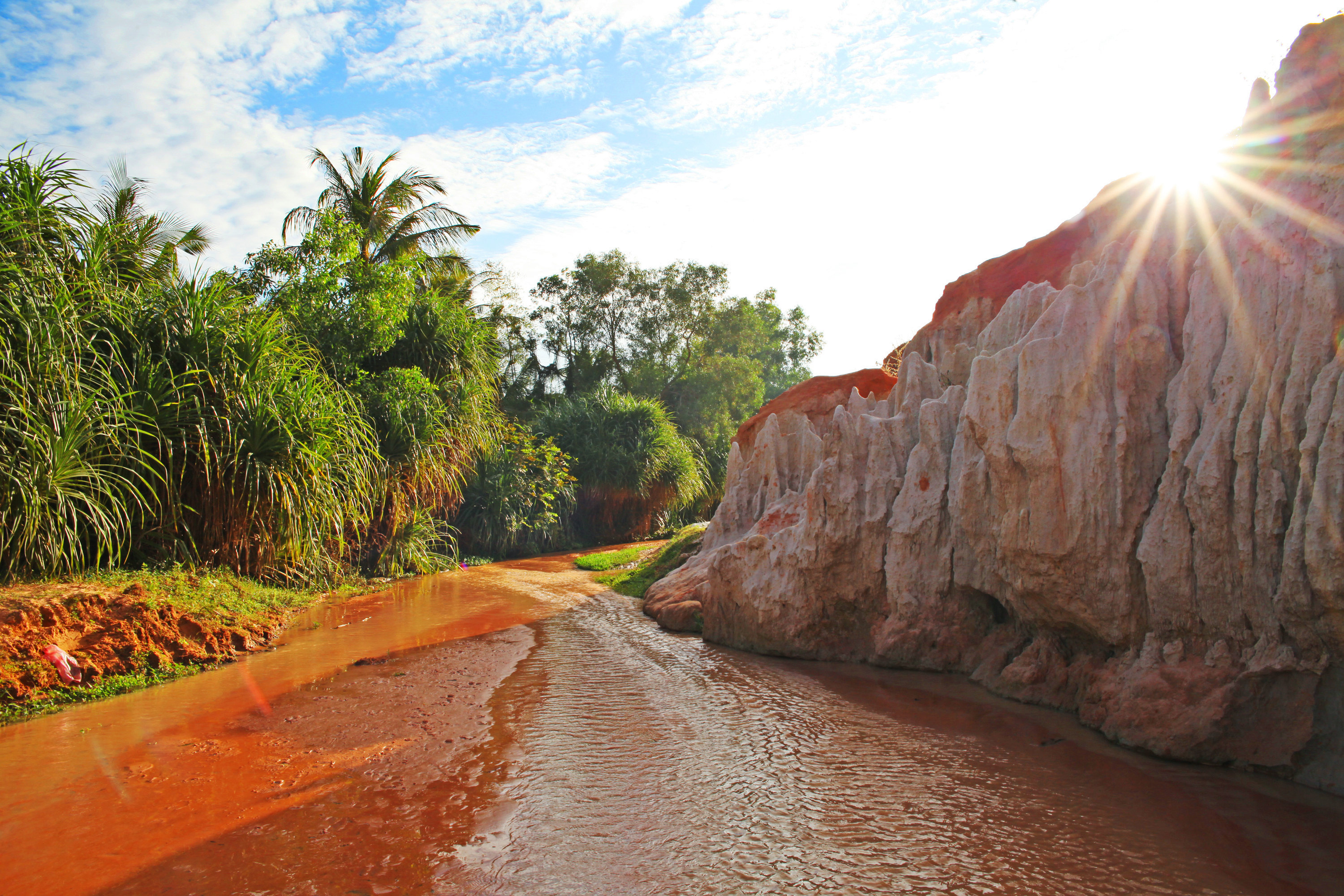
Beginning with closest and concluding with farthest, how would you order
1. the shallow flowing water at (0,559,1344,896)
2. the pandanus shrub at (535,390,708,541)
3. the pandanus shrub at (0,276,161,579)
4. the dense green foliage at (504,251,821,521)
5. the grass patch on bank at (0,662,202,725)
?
the shallow flowing water at (0,559,1344,896) → the grass patch on bank at (0,662,202,725) → the pandanus shrub at (0,276,161,579) → the pandanus shrub at (535,390,708,541) → the dense green foliage at (504,251,821,521)

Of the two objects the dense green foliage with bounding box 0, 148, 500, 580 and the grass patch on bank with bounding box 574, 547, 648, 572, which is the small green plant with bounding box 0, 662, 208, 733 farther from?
the grass patch on bank with bounding box 574, 547, 648, 572

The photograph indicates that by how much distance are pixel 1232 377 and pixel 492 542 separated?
16.2 meters

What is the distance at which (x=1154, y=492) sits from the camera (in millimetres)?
4562

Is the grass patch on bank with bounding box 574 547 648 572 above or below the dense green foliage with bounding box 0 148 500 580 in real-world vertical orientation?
below

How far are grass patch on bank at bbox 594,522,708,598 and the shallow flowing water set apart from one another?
6058 mm

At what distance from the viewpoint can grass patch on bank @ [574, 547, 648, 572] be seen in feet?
52.7

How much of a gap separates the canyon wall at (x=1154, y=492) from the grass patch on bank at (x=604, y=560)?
9.18m

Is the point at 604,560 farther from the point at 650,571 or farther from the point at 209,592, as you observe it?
the point at 209,592

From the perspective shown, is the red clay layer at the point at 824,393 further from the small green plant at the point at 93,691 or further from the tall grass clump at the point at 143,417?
the small green plant at the point at 93,691

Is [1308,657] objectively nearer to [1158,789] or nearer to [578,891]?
[1158,789]

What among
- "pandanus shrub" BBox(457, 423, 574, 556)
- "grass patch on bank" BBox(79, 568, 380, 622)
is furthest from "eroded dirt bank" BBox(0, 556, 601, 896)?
"pandanus shrub" BBox(457, 423, 574, 556)

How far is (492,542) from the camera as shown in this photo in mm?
18203

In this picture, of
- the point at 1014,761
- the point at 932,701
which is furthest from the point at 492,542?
the point at 1014,761

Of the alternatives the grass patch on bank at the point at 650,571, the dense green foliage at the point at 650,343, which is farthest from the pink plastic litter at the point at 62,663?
the dense green foliage at the point at 650,343
